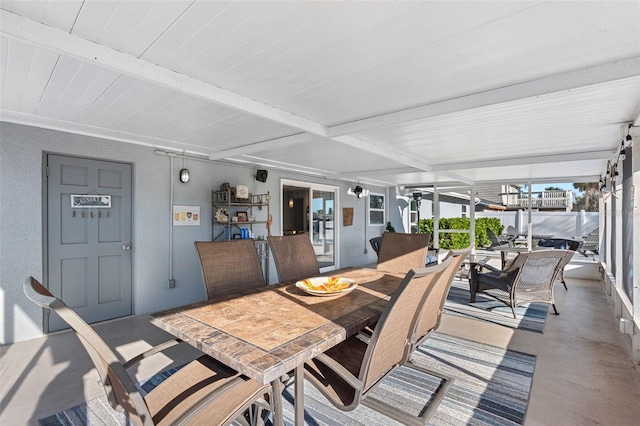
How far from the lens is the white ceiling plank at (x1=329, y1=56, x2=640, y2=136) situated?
204 centimetres

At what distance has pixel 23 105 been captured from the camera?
2.88m

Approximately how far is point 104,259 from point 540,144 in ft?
19.7

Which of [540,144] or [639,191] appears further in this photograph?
[540,144]

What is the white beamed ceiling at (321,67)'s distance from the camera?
63.4 inches

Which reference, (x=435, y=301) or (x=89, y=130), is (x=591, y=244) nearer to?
(x=435, y=301)

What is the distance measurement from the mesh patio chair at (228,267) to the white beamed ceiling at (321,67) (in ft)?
3.93

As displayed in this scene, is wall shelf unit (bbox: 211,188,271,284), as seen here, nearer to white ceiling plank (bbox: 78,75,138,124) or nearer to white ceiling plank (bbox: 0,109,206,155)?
white ceiling plank (bbox: 0,109,206,155)

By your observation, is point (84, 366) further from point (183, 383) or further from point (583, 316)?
point (583, 316)

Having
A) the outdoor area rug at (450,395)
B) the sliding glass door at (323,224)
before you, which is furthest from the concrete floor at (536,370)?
the sliding glass door at (323,224)

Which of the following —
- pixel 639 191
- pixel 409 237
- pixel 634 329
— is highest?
pixel 639 191

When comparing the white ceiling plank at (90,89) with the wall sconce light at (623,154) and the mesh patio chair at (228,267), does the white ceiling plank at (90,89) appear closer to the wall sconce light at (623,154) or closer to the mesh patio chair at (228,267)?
the mesh patio chair at (228,267)

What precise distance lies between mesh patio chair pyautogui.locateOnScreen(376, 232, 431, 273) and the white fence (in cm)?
940

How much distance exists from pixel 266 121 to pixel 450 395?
3035 millimetres

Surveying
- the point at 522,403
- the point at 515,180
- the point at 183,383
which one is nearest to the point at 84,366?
the point at 183,383
